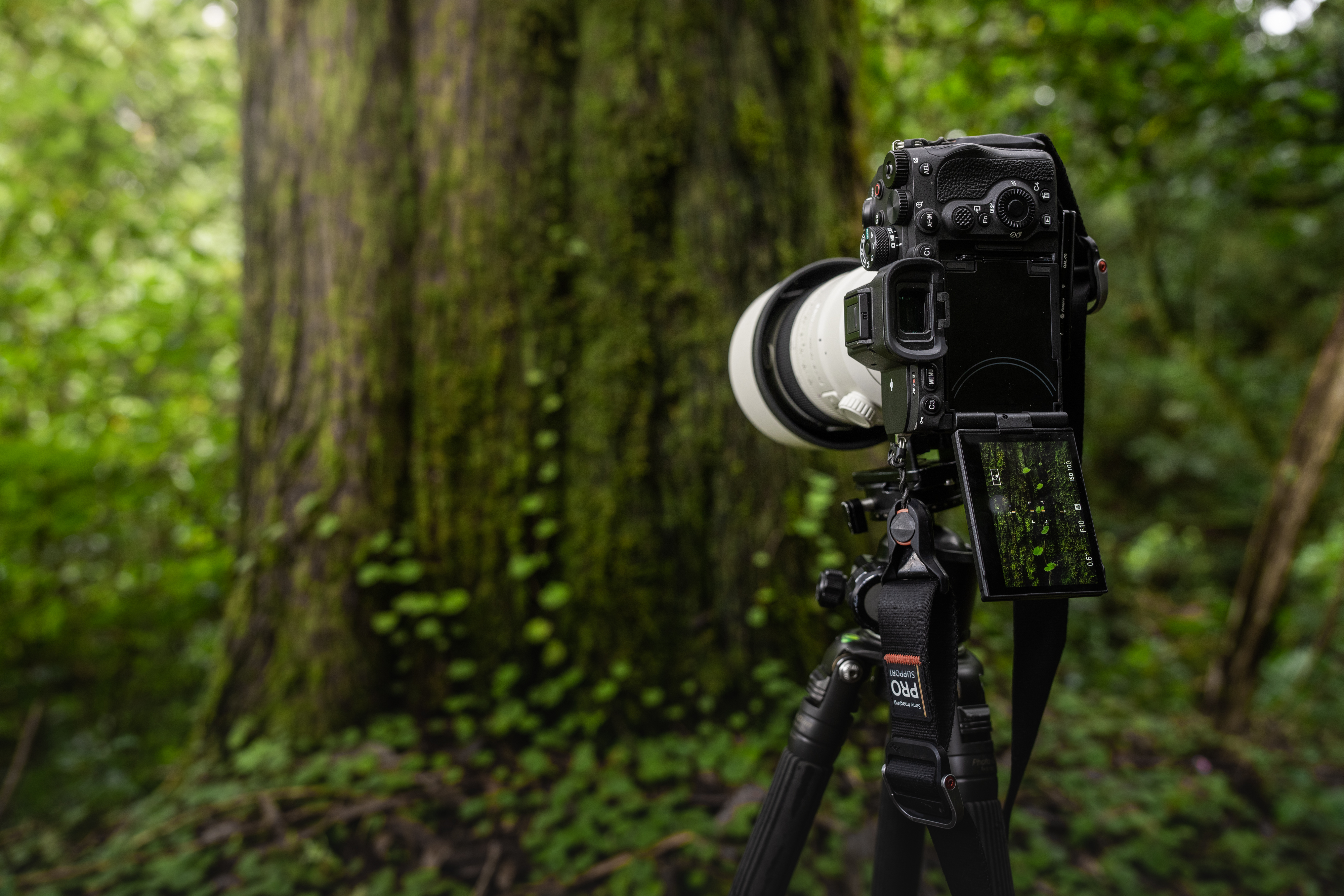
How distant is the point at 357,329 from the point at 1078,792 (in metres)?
2.89

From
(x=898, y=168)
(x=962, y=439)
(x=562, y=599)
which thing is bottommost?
(x=562, y=599)

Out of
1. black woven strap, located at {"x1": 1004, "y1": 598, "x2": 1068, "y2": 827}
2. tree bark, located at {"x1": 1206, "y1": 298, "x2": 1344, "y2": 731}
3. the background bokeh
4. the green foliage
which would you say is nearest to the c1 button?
black woven strap, located at {"x1": 1004, "y1": 598, "x2": 1068, "y2": 827}

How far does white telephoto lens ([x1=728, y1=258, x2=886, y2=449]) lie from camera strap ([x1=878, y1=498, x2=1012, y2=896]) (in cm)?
21

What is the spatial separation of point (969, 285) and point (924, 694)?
1.78ft

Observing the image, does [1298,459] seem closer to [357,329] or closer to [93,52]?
[357,329]

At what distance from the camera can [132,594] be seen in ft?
10.3

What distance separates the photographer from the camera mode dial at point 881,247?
0.93 meters

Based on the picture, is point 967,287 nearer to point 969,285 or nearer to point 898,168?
point 969,285

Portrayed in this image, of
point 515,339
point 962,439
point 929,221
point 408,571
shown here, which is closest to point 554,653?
point 408,571

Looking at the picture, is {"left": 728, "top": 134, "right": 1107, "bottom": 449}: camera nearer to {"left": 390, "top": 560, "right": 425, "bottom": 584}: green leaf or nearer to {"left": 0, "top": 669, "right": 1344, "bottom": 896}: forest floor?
{"left": 0, "top": 669, "right": 1344, "bottom": 896}: forest floor

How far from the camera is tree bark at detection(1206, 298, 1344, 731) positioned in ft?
9.04

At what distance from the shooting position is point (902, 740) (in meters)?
0.91

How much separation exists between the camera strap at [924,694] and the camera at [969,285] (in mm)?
170

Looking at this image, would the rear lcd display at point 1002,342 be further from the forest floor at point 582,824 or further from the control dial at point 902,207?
the forest floor at point 582,824
